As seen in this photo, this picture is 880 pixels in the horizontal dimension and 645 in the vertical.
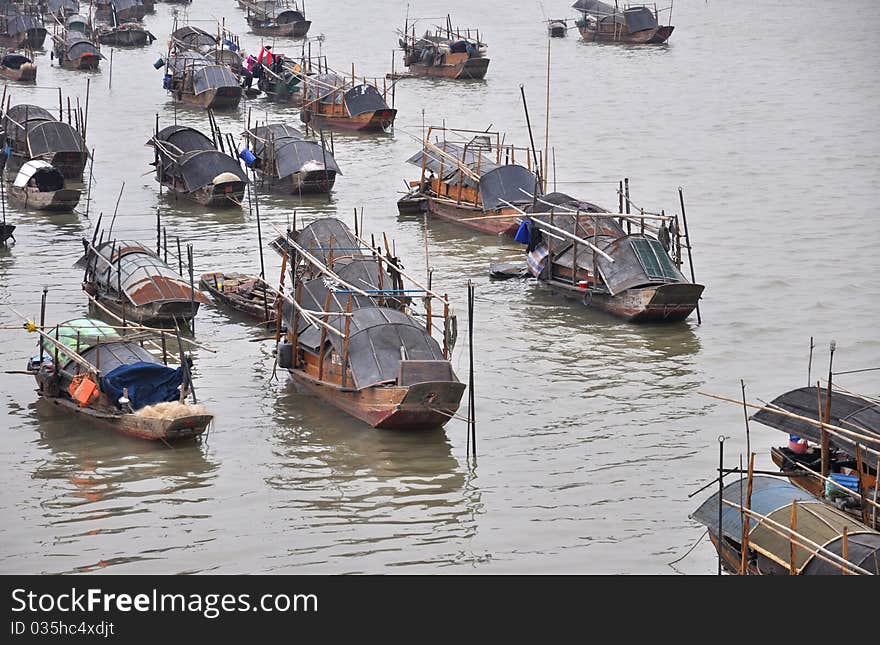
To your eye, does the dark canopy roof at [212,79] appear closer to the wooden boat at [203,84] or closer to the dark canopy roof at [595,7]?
the wooden boat at [203,84]

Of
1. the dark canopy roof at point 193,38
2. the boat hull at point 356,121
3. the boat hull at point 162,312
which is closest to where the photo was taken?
the boat hull at point 162,312

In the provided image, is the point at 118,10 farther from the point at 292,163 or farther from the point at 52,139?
the point at 292,163

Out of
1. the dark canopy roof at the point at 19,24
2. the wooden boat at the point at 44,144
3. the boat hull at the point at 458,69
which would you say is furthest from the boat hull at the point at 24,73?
the wooden boat at the point at 44,144

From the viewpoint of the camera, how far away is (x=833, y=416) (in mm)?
16219

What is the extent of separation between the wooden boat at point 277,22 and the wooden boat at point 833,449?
51.2 meters

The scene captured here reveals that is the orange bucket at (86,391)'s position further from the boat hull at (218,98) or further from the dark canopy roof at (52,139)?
the boat hull at (218,98)

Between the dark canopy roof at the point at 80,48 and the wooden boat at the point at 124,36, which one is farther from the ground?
the wooden boat at the point at 124,36

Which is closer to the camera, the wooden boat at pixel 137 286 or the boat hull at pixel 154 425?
the boat hull at pixel 154 425

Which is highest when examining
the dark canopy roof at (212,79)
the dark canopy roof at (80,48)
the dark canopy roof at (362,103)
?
the dark canopy roof at (80,48)

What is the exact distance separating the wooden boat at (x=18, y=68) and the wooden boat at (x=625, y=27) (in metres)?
24.1

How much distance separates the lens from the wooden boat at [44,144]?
35875 mm

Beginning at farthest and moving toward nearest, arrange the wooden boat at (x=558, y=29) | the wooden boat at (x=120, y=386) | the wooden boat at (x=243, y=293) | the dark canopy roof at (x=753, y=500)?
the wooden boat at (x=558, y=29)
the wooden boat at (x=243, y=293)
the wooden boat at (x=120, y=386)
the dark canopy roof at (x=753, y=500)

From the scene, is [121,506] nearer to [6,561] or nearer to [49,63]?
[6,561]

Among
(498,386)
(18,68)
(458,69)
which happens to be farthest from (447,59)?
(498,386)
